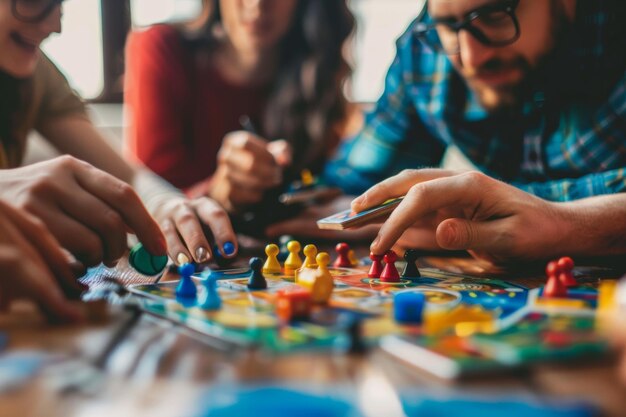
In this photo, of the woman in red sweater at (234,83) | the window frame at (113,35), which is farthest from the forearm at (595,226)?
the window frame at (113,35)

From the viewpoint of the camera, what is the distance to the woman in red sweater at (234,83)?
83.2 inches

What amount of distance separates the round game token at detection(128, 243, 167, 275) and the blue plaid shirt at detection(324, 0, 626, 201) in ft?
2.47

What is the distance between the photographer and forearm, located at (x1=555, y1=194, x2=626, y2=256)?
3.05 ft

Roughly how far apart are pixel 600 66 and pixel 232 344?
983 mm

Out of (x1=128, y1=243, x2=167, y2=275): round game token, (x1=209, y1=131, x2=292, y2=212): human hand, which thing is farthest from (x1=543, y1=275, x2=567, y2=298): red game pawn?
(x1=209, y1=131, x2=292, y2=212): human hand

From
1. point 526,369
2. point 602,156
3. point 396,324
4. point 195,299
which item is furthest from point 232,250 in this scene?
point 602,156

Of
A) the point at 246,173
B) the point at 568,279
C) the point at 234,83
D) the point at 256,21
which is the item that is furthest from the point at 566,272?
the point at 234,83

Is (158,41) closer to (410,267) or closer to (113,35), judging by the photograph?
(113,35)

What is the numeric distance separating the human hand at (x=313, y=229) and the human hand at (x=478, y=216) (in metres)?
0.34

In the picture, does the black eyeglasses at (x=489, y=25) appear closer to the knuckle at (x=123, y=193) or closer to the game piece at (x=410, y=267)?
the game piece at (x=410, y=267)

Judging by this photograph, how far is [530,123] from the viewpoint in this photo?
1.29 meters

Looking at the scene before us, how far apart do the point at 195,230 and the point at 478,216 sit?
1.43ft

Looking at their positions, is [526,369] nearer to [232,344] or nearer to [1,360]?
[232,344]

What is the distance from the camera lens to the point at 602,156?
1.18 metres
